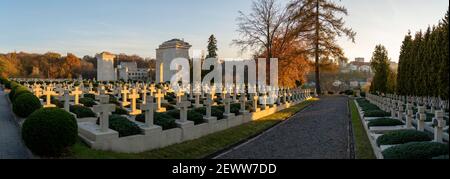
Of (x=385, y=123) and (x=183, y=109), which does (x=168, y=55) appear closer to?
(x=183, y=109)

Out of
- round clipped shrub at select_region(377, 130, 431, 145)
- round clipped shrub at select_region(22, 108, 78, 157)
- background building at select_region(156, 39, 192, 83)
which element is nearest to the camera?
round clipped shrub at select_region(22, 108, 78, 157)

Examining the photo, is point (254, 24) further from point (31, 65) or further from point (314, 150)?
point (31, 65)

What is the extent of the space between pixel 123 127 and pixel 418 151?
23.0 feet

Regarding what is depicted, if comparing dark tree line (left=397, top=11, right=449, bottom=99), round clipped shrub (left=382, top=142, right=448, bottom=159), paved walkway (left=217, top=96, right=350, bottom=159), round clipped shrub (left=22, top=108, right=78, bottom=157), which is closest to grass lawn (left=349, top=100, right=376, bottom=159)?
paved walkway (left=217, top=96, right=350, bottom=159)

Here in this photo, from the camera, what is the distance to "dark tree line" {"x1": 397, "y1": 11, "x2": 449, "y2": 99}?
17.9 m

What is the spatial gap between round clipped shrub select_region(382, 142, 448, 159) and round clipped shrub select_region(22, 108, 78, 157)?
6634mm

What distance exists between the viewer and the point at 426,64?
22547mm

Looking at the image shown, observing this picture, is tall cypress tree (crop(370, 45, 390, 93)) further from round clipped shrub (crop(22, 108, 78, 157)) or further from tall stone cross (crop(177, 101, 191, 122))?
round clipped shrub (crop(22, 108, 78, 157))

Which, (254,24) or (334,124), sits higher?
(254,24)

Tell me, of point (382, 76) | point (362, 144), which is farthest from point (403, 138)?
point (382, 76)

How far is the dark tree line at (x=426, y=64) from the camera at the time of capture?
17.9 m
